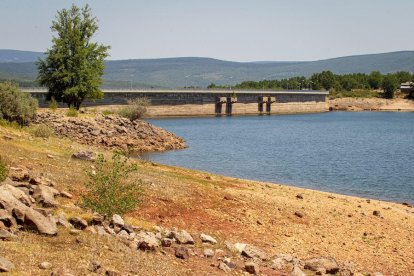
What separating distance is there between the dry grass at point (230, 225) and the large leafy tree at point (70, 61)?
3290 cm

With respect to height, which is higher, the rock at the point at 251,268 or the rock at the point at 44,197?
the rock at the point at 44,197

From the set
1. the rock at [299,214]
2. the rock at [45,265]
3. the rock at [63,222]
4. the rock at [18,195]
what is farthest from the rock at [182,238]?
the rock at [299,214]

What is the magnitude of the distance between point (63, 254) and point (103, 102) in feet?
404

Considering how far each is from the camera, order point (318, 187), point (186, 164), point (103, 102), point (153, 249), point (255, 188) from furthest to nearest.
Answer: point (103, 102), point (186, 164), point (318, 187), point (255, 188), point (153, 249)

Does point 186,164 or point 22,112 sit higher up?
point 22,112

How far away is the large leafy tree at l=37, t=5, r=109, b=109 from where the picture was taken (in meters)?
65.0

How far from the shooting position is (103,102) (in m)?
135

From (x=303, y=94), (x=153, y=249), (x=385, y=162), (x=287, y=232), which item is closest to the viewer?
(x=153, y=249)

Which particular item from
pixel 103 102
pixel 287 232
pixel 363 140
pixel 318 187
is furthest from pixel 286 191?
pixel 103 102

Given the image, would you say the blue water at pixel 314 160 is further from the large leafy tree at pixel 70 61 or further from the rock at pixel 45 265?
the rock at pixel 45 265

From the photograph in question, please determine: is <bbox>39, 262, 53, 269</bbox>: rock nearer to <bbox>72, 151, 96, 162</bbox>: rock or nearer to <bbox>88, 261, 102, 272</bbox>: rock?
<bbox>88, 261, 102, 272</bbox>: rock

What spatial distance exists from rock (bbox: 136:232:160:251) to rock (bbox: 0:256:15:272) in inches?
197

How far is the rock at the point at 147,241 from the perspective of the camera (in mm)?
16625

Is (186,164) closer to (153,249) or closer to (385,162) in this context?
(385,162)
